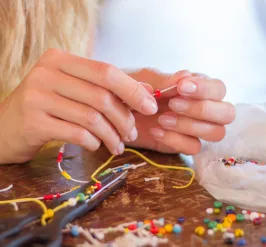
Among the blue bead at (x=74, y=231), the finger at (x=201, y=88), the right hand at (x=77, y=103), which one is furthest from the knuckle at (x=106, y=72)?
the blue bead at (x=74, y=231)

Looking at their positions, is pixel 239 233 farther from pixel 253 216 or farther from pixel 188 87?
pixel 188 87

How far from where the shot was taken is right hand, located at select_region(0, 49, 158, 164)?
638mm

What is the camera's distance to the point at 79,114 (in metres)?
0.66

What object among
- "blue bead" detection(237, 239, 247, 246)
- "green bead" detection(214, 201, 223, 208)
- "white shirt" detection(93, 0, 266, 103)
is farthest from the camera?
"white shirt" detection(93, 0, 266, 103)

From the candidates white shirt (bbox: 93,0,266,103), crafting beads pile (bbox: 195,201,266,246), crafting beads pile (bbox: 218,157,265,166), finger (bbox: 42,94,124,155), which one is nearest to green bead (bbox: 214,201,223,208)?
crafting beads pile (bbox: 195,201,266,246)

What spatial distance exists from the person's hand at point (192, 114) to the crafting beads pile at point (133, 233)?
0.77 ft

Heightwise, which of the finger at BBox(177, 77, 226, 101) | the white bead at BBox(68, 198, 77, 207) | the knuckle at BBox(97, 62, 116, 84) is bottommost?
the white bead at BBox(68, 198, 77, 207)

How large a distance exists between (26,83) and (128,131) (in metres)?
0.18

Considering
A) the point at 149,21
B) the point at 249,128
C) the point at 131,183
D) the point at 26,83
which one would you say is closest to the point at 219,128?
the point at 249,128

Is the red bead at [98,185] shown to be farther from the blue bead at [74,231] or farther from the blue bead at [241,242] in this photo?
the blue bead at [241,242]

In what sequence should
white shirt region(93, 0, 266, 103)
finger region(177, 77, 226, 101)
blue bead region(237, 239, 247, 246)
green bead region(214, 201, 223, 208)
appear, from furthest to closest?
white shirt region(93, 0, 266, 103)
finger region(177, 77, 226, 101)
green bead region(214, 201, 223, 208)
blue bead region(237, 239, 247, 246)

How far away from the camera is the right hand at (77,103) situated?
64 cm

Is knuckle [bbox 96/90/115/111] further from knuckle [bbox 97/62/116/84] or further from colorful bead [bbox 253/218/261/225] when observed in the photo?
colorful bead [bbox 253/218/261/225]

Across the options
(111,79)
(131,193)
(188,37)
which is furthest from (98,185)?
(188,37)
